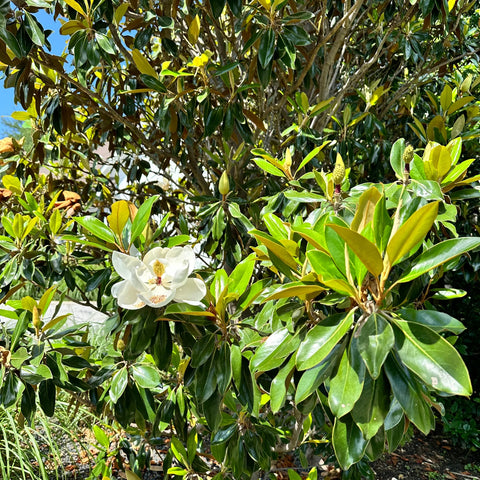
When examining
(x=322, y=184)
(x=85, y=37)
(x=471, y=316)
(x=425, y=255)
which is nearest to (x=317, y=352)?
(x=425, y=255)

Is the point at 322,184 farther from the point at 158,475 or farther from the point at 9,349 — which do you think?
the point at 158,475

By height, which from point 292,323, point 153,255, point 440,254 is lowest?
point 292,323

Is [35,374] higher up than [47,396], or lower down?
higher up

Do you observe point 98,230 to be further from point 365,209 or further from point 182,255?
point 365,209

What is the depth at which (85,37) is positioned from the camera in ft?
4.87

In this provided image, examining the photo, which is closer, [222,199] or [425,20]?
[222,199]

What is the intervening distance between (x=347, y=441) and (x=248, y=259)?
1.38 feet

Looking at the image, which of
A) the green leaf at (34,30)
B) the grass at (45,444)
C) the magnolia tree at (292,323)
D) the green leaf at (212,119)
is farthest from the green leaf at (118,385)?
the grass at (45,444)

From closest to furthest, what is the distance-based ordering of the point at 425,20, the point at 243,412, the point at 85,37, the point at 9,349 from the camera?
the point at 9,349 < the point at 243,412 < the point at 85,37 < the point at 425,20

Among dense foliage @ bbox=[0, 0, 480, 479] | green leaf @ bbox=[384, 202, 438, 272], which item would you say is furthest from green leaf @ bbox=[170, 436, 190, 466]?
green leaf @ bbox=[384, 202, 438, 272]

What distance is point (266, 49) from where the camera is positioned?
1.42m

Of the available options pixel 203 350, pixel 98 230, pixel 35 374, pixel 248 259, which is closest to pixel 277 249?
pixel 248 259

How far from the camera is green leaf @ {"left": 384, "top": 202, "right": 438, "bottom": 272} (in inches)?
25.2

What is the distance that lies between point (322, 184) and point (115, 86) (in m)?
1.47
